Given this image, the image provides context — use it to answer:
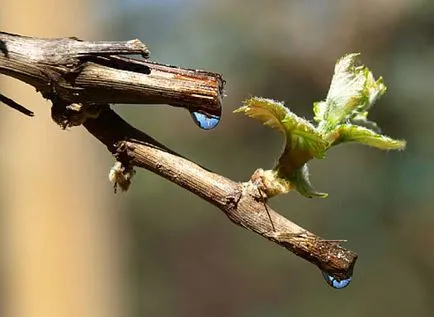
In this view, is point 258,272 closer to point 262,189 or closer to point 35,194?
point 35,194

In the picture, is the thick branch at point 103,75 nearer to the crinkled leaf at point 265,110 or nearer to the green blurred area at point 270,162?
the crinkled leaf at point 265,110

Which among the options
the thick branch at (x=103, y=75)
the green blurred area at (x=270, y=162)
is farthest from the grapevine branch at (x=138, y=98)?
the green blurred area at (x=270, y=162)

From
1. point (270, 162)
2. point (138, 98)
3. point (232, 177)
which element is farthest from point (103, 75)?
point (232, 177)

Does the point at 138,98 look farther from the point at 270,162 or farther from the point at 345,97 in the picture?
the point at 270,162

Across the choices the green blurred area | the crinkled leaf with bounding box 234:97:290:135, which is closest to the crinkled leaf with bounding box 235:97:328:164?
the crinkled leaf with bounding box 234:97:290:135

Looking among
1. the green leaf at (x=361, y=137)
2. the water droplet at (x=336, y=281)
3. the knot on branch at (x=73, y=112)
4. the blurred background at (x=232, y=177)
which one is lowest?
the water droplet at (x=336, y=281)

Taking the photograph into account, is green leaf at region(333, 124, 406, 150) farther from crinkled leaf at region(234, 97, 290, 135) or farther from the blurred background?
the blurred background

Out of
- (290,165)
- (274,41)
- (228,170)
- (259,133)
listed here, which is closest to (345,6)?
(274,41)
